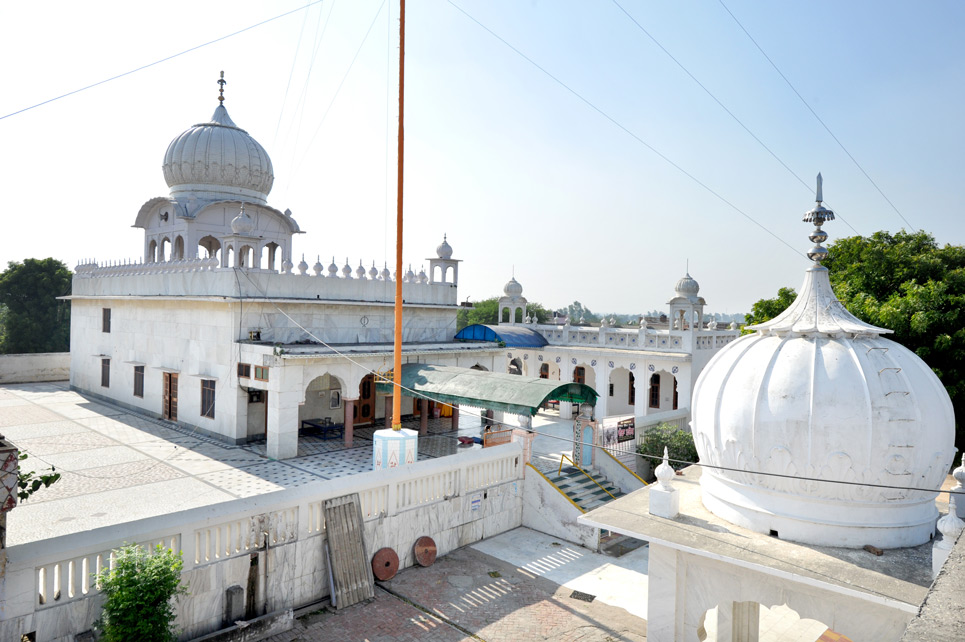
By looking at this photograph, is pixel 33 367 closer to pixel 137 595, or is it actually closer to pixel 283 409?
pixel 283 409

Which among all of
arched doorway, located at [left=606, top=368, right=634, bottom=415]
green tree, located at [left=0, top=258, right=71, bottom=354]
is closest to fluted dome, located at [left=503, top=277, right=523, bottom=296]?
arched doorway, located at [left=606, top=368, right=634, bottom=415]

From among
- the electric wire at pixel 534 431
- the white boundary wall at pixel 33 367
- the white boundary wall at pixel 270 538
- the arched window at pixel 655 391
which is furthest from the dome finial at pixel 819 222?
the white boundary wall at pixel 33 367

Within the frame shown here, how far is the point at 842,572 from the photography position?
718cm

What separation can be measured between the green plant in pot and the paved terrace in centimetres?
515

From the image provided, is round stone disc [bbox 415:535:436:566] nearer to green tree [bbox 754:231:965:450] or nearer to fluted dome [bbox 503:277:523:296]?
green tree [bbox 754:231:965:450]

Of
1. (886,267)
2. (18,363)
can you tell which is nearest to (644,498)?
(886,267)

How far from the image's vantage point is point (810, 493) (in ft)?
26.1

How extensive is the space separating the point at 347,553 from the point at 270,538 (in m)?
1.37

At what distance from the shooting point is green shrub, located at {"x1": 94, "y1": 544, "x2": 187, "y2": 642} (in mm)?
6789

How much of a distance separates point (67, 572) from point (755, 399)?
29.8ft

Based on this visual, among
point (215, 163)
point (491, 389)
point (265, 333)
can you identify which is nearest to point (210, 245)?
point (215, 163)

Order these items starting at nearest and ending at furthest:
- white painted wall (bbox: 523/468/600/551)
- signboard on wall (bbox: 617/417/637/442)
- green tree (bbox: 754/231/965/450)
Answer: white painted wall (bbox: 523/468/600/551)
green tree (bbox: 754/231/965/450)
signboard on wall (bbox: 617/417/637/442)

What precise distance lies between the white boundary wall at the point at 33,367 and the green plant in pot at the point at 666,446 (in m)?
31.0

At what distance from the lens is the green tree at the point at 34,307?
37500 mm
